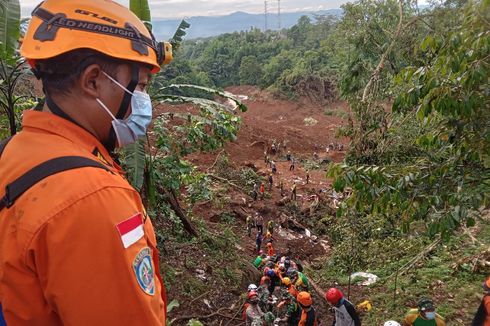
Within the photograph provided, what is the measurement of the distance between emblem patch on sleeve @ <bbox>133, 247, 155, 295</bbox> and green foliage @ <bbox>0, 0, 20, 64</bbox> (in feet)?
12.0

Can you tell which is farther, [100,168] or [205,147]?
[205,147]

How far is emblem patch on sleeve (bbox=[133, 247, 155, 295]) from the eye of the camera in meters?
1.08

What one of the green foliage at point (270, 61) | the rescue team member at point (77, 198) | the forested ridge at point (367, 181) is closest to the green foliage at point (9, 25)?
the forested ridge at point (367, 181)

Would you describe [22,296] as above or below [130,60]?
below

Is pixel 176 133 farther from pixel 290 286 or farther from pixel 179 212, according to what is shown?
pixel 290 286

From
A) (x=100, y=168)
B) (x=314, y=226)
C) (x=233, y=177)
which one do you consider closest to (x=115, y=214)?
(x=100, y=168)

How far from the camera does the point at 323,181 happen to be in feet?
70.1

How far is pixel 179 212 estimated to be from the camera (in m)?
8.05

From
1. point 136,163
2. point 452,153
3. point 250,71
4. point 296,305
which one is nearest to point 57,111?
point 136,163

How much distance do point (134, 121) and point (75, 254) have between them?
0.72 m

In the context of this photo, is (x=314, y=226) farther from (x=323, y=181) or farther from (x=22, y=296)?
(x=22, y=296)

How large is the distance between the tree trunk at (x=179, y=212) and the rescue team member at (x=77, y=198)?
6.04 meters

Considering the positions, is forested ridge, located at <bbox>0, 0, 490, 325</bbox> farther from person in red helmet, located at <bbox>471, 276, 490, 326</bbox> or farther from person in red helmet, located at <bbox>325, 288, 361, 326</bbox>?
person in red helmet, located at <bbox>325, 288, 361, 326</bbox>

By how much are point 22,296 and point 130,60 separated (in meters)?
0.76
